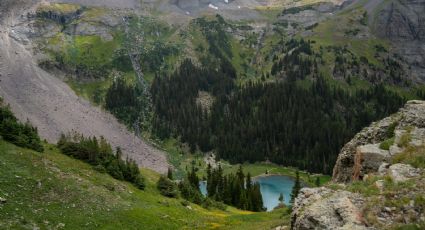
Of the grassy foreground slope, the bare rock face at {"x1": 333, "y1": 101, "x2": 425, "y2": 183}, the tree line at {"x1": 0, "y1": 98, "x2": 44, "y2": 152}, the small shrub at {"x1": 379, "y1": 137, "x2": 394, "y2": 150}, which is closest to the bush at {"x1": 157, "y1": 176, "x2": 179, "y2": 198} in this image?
the grassy foreground slope

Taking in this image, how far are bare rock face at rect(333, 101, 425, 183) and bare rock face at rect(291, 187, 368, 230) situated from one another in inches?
355

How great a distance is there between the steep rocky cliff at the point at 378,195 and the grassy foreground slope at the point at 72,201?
34.5 feet

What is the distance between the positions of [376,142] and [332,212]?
61.9 feet

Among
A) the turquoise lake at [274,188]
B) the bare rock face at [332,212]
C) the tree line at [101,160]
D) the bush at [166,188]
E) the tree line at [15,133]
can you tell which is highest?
the bare rock face at [332,212]

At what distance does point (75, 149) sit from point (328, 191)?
40.2 metres

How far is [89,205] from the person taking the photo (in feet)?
132

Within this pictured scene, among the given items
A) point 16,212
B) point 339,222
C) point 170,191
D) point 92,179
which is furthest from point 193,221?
point 339,222

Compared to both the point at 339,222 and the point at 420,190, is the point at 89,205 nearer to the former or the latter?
the point at 339,222

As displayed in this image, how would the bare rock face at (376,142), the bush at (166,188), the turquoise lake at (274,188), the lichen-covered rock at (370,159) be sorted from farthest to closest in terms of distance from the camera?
1. the turquoise lake at (274,188)
2. the bush at (166,188)
3. the bare rock face at (376,142)
4. the lichen-covered rock at (370,159)

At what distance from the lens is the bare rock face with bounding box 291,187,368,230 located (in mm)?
22875

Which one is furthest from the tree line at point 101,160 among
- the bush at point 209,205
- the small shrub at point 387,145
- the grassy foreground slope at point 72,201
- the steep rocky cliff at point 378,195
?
the small shrub at point 387,145

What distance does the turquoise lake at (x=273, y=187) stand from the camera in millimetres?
159087

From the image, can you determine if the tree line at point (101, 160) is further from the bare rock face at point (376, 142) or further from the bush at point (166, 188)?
the bare rock face at point (376, 142)

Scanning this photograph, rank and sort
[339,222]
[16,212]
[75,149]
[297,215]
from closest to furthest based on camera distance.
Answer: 1. [339,222]
2. [297,215]
3. [16,212]
4. [75,149]
